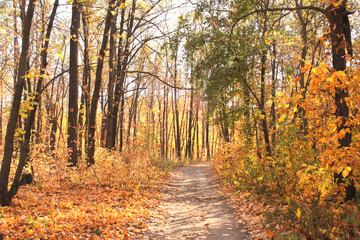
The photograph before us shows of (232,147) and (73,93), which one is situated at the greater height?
(73,93)

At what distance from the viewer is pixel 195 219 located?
6.45 metres

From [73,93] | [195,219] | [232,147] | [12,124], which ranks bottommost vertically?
[195,219]

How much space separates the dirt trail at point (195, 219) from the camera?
17.3ft

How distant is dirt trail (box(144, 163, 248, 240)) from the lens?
5281 mm

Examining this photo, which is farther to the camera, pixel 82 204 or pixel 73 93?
pixel 73 93

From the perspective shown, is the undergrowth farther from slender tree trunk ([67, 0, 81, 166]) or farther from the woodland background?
slender tree trunk ([67, 0, 81, 166])

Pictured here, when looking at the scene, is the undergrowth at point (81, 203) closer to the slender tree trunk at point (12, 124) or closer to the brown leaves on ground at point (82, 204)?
the brown leaves on ground at point (82, 204)

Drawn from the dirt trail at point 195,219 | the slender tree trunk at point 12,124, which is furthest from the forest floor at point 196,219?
the slender tree trunk at point 12,124

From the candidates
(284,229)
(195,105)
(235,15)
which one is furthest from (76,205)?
(195,105)

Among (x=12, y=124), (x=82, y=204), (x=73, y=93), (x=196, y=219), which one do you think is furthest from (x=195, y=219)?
(x=73, y=93)

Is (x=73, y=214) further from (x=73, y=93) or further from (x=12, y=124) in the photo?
(x=73, y=93)

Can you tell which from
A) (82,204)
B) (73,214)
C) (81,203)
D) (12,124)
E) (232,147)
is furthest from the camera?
(232,147)

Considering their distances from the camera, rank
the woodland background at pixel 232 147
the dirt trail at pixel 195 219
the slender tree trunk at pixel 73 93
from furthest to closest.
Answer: the slender tree trunk at pixel 73 93 → the dirt trail at pixel 195 219 → the woodland background at pixel 232 147

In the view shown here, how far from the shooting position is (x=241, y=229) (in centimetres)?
554
